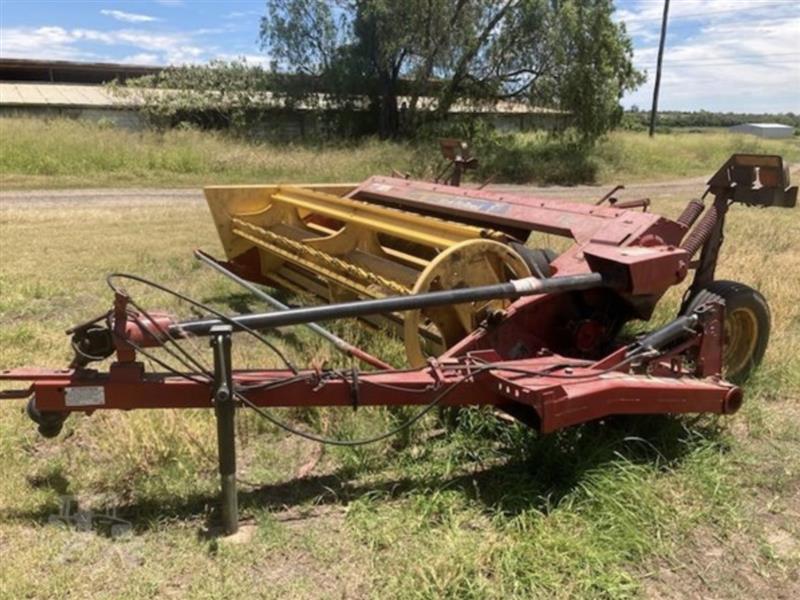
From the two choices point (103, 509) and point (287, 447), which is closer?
point (103, 509)

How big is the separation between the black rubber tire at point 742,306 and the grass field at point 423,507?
114mm

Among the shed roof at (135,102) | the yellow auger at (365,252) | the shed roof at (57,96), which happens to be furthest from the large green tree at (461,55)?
the yellow auger at (365,252)

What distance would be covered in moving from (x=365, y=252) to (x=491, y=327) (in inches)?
62.8

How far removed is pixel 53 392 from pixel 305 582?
1152 millimetres

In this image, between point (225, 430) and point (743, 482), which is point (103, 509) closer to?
point (225, 430)

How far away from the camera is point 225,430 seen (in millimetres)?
2789

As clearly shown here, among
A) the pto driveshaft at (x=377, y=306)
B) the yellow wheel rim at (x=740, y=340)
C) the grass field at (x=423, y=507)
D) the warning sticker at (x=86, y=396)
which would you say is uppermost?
the pto driveshaft at (x=377, y=306)

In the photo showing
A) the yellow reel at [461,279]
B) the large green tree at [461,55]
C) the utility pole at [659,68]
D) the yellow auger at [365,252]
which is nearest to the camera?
the yellow reel at [461,279]

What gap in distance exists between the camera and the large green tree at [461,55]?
22.5m

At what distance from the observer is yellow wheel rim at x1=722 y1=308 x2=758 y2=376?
4410mm

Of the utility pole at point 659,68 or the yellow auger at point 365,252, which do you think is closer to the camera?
the yellow auger at point 365,252

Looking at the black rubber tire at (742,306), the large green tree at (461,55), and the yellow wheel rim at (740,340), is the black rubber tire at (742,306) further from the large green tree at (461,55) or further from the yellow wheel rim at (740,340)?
the large green tree at (461,55)

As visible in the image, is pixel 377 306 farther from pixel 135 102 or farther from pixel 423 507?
pixel 135 102

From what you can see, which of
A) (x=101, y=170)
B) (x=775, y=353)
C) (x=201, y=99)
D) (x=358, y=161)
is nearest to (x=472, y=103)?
(x=358, y=161)
